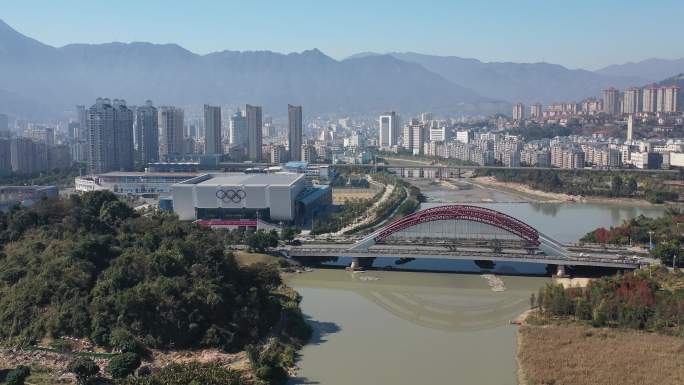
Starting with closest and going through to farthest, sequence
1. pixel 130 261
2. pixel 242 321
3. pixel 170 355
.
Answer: pixel 170 355, pixel 242 321, pixel 130 261

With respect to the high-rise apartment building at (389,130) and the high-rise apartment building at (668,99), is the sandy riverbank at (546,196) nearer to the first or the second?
the high-rise apartment building at (389,130)

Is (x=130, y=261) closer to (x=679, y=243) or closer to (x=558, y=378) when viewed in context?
(x=558, y=378)

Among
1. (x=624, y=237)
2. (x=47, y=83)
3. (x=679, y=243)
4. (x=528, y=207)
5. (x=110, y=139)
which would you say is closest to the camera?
(x=679, y=243)

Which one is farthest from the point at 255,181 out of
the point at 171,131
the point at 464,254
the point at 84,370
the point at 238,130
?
the point at 238,130

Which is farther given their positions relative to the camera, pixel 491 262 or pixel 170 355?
pixel 491 262

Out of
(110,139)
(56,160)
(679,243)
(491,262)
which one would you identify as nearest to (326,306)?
(491,262)

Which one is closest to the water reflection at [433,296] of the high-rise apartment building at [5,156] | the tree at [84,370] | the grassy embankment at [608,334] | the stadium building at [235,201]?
the grassy embankment at [608,334]
